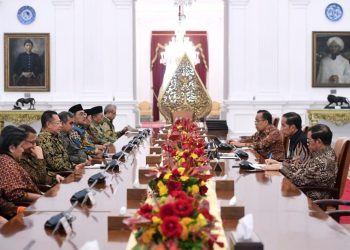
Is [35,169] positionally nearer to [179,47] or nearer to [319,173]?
[319,173]

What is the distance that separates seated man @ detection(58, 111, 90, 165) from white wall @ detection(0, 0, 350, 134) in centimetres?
605

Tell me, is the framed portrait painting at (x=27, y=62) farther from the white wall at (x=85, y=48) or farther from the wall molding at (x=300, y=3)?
the wall molding at (x=300, y=3)

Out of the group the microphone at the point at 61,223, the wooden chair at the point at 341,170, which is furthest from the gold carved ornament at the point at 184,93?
the microphone at the point at 61,223

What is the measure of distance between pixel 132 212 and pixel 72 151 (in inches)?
138

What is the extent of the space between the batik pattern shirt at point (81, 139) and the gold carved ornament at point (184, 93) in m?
1.66

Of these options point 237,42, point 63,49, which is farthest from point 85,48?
point 237,42

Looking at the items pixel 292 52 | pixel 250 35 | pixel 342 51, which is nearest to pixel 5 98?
pixel 250 35

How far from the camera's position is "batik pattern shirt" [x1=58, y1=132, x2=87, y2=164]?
614 cm

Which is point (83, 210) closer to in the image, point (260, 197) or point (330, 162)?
point (260, 197)

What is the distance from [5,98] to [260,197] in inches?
383

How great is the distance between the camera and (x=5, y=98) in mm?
12367

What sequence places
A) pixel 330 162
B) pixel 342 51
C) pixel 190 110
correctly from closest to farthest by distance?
pixel 330 162
pixel 190 110
pixel 342 51

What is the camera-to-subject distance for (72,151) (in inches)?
245

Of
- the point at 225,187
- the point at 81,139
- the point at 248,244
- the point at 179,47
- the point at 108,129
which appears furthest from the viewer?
the point at 179,47
